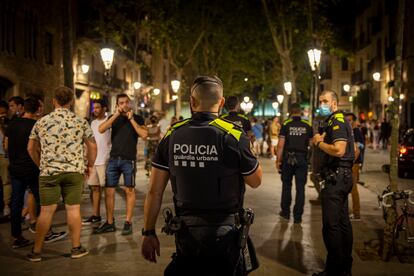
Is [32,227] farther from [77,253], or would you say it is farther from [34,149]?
[34,149]

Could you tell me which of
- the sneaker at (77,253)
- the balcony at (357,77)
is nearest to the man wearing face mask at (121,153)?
the sneaker at (77,253)

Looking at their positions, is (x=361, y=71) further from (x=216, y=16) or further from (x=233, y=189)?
(x=233, y=189)

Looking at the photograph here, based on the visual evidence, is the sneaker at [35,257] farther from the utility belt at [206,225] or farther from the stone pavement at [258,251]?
the utility belt at [206,225]

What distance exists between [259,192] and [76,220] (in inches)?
256

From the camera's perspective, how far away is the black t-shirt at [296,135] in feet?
29.1

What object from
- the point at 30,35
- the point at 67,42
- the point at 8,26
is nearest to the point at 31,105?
the point at 67,42

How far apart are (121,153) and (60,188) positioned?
1.62 meters

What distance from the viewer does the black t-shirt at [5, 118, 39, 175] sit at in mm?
7254

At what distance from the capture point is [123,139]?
7.98 meters

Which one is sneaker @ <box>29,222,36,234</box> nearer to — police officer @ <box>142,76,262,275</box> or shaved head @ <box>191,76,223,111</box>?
police officer @ <box>142,76,262,275</box>

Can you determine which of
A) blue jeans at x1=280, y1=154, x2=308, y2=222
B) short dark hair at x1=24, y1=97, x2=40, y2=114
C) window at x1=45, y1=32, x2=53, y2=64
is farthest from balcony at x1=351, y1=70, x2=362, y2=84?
short dark hair at x1=24, y1=97, x2=40, y2=114

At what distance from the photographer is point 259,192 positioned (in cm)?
1236

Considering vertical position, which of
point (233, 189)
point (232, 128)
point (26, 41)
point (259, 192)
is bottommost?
point (259, 192)

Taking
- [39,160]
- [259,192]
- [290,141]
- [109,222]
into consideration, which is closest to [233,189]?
[39,160]
